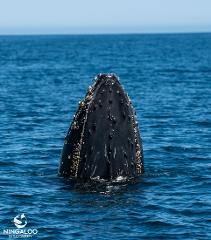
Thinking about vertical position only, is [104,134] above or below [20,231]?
above

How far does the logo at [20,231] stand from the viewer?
16203 millimetres

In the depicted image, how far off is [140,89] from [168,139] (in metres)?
26.5

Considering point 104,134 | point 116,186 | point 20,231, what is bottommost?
point 20,231

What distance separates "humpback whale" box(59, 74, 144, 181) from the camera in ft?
58.9

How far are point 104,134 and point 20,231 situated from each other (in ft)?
10.3

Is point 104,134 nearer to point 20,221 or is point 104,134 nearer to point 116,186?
point 116,186

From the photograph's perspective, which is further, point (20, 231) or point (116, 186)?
point (116, 186)

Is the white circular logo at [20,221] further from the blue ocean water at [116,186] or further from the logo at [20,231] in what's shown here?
the blue ocean water at [116,186]

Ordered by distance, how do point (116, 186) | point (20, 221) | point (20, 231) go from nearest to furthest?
point (20, 231), point (20, 221), point (116, 186)

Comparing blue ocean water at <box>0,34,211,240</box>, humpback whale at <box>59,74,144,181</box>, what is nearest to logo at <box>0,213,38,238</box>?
blue ocean water at <box>0,34,211,240</box>

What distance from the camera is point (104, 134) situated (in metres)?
18.0

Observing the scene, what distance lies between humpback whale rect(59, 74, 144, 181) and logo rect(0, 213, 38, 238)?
6.89 ft

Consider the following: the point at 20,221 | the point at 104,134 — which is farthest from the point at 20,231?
the point at 104,134

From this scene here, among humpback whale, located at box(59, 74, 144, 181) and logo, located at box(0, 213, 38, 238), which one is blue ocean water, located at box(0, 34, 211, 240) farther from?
humpback whale, located at box(59, 74, 144, 181)
